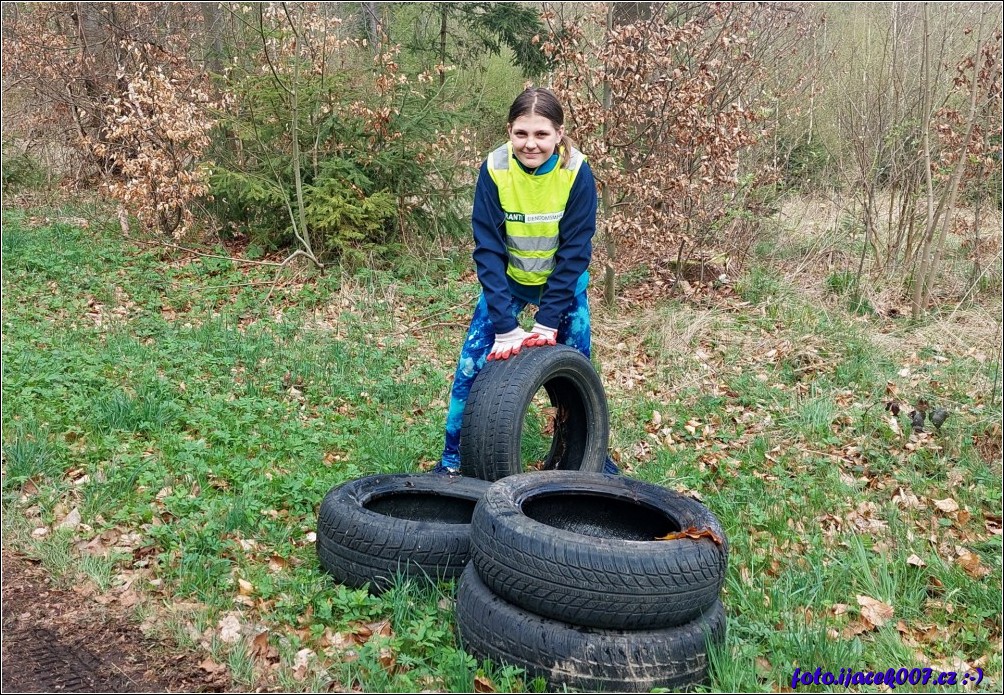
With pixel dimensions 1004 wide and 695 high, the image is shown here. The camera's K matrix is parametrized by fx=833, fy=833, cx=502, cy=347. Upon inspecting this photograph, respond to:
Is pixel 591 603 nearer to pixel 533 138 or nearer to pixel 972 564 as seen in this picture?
pixel 533 138

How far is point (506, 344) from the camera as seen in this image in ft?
14.1

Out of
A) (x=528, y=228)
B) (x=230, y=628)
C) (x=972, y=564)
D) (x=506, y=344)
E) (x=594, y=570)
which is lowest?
(x=972, y=564)

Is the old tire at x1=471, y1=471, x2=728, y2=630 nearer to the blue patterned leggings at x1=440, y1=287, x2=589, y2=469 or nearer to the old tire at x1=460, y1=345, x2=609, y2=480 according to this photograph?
the old tire at x1=460, y1=345, x2=609, y2=480

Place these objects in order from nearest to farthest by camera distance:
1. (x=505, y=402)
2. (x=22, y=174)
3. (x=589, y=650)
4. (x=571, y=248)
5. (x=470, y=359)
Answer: (x=589, y=650)
(x=505, y=402)
(x=571, y=248)
(x=470, y=359)
(x=22, y=174)

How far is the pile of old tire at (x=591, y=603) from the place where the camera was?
10.2 feet

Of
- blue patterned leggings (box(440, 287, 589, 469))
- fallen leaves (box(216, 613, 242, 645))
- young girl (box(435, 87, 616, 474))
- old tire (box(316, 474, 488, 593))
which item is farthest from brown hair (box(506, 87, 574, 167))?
fallen leaves (box(216, 613, 242, 645))

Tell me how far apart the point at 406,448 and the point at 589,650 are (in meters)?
2.51

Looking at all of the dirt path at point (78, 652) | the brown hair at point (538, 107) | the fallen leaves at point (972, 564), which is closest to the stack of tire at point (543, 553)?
the dirt path at point (78, 652)

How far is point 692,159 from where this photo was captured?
8492 millimetres

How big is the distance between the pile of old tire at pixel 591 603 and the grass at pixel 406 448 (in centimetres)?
13

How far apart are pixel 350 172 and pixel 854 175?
5811 millimetres

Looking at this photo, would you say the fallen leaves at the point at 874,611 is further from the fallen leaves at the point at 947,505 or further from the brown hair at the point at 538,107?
the brown hair at the point at 538,107

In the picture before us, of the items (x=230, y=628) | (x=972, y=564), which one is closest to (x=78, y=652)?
(x=230, y=628)

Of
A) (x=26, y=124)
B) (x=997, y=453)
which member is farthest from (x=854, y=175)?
(x=26, y=124)
